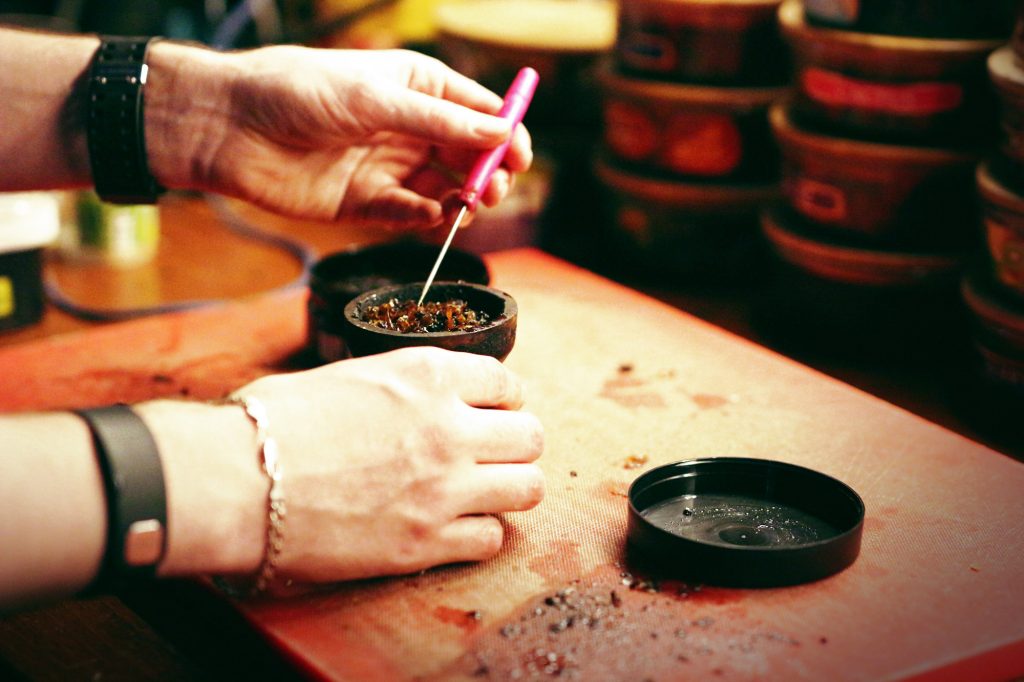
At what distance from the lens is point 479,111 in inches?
50.6

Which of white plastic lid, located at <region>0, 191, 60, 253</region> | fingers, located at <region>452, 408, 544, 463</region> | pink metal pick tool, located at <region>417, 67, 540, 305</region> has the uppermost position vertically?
pink metal pick tool, located at <region>417, 67, 540, 305</region>

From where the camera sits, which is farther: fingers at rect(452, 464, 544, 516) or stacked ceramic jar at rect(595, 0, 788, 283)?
stacked ceramic jar at rect(595, 0, 788, 283)

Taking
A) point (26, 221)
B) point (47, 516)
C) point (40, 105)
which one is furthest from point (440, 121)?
point (26, 221)

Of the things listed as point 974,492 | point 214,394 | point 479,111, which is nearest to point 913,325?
point 974,492

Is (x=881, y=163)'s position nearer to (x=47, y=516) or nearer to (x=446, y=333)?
(x=446, y=333)

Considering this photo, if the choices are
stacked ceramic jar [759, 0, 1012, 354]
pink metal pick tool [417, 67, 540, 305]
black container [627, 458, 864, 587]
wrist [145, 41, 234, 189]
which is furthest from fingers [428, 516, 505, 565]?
stacked ceramic jar [759, 0, 1012, 354]

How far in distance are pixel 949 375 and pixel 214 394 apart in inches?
37.6

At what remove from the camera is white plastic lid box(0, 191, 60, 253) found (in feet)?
5.30

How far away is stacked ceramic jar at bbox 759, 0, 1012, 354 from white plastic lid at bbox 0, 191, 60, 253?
1078 millimetres

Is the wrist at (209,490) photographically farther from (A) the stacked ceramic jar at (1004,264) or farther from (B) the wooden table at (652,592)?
(A) the stacked ceramic jar at (1004,264)

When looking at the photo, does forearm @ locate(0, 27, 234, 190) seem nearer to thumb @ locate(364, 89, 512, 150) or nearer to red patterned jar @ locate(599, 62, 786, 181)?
thumb @ locate(364, 89, 512, 150)

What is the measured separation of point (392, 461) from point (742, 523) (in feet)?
1.03

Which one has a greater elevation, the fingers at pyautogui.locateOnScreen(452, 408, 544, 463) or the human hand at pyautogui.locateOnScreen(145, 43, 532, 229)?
the human hand at pyautogui.locateOnScreen(145, 43, 532, 229)

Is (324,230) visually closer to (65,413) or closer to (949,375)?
(949,375)
